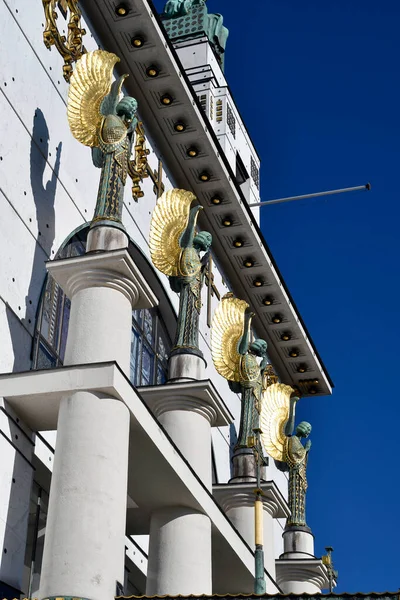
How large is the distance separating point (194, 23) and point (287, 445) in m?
16.7

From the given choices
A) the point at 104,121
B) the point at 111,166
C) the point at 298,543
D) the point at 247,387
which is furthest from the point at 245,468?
the point at 104,121

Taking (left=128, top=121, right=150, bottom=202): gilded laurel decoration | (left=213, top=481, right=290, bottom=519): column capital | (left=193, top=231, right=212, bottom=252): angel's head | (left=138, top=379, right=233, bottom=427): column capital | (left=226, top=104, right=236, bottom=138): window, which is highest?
(left=226, top=104, right=236, bottom=138): window

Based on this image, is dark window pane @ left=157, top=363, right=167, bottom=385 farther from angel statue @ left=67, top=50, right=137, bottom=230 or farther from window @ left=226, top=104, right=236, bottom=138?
window @ left=226, top=104, right=236, bottom=138

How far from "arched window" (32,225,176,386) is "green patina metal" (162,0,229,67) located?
1628 cm

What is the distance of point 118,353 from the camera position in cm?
1377

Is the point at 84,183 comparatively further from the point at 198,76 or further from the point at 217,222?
the point at 198,76

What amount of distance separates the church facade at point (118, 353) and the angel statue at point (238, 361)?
0.23ft

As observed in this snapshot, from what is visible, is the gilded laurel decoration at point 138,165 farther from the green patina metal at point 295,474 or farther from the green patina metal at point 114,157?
the green patina metal at point 295,474

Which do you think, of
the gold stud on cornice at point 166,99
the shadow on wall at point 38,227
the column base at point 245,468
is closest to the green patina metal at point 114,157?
the shadow on wall at point 38,227

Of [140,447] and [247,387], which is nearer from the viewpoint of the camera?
[140,447]

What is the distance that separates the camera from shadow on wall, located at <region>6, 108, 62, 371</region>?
14.6 meters

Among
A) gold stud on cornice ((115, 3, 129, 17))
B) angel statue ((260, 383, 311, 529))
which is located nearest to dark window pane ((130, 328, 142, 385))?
angel statue ((260, 383, 311, 529))

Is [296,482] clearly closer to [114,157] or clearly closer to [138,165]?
[138,165]

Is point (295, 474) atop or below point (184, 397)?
atop
